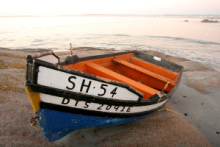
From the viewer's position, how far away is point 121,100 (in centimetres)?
259

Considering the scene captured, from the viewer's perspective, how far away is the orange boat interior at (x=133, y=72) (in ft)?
12.2

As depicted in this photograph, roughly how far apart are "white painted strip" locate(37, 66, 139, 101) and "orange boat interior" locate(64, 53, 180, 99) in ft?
3.85

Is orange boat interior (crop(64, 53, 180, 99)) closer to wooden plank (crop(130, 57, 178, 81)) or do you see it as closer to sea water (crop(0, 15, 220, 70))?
wooden plank (crop(130, 57, 178, 81))

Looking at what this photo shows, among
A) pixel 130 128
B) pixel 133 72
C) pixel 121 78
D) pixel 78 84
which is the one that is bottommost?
pixel 130 128

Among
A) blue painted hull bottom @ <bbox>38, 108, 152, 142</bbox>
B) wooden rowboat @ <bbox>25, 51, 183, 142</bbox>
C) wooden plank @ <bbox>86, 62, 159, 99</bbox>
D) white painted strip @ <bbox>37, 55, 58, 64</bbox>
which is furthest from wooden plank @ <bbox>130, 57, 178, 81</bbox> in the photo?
white painted strip @ <bbox>37, 55, 58, 64</bbox>

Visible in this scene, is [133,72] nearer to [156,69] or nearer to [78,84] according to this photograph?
[156,69]

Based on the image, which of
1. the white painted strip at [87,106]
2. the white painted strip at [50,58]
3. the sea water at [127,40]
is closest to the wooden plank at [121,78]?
the white painted strip at [87,106]

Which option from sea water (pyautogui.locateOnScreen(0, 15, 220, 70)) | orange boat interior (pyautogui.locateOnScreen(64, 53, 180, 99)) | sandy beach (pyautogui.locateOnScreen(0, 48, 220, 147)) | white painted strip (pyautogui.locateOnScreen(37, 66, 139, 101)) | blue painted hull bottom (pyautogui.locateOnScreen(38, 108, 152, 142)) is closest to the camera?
white painted strip (pyautogui.locateOnScreen(37, 66, 139, 101))

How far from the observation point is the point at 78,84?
206 cm

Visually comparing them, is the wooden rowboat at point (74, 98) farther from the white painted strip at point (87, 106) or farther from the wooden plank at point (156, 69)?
the wooden plank at point (156, 69)

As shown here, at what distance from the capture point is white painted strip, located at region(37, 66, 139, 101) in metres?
1.84

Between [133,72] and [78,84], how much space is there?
3.79 metres

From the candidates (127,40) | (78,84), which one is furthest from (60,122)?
(127,40)

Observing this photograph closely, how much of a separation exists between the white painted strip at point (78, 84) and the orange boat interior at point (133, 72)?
3.85 feet
